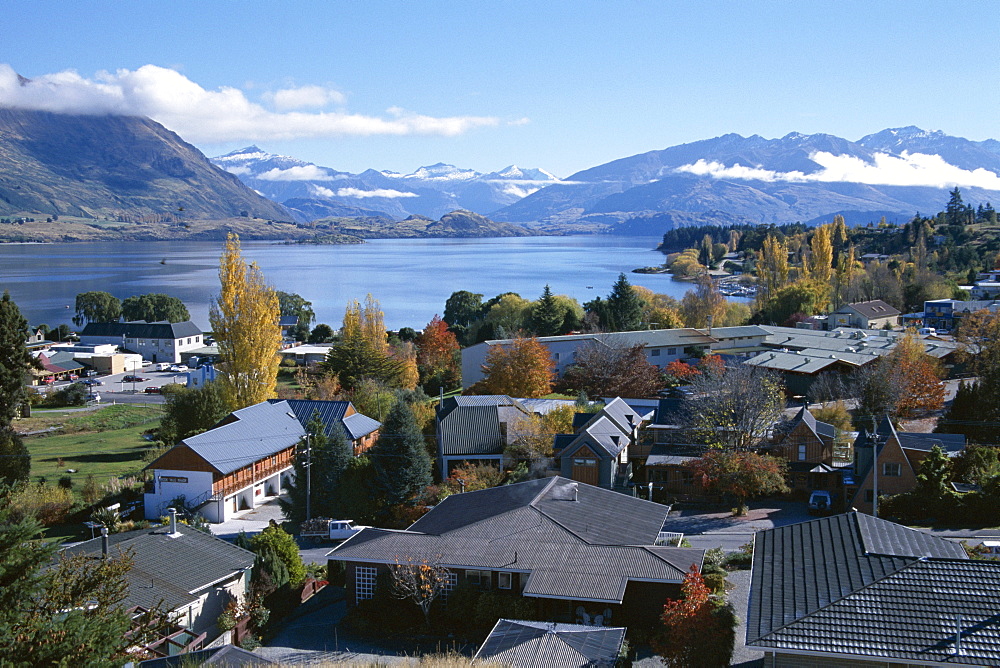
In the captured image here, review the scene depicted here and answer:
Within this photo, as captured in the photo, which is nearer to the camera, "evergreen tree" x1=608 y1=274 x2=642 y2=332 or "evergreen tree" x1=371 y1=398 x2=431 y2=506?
"evergreen tree" x1=371 y1=398 x2=431 y2=506

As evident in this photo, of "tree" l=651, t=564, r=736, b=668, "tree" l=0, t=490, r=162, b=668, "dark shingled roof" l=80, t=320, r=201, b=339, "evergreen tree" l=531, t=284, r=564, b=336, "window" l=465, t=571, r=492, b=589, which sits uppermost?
"tree" l=0, t=490, r=162, b=668

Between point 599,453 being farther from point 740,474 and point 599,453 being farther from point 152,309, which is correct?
point 152,309

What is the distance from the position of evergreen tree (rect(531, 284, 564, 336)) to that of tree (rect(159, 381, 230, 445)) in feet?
86.1

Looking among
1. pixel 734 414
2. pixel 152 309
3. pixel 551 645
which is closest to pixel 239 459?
pixel 734 414

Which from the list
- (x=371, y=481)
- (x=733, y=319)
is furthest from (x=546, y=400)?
(x=733, y=319)

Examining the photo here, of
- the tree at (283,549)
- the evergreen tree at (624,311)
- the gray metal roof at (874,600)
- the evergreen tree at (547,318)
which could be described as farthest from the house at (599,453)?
the evergreen tree at (624,311)

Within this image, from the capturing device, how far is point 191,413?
35281mm

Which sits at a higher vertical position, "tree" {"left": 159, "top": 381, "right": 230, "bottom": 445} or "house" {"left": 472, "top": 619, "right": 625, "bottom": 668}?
"house" {"left": 472, "top": 619, "right": 625, "bottom": 668}

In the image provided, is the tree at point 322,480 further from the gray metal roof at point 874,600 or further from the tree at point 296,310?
the tree at point 296,310

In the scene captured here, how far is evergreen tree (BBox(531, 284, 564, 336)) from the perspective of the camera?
56875 millimetres

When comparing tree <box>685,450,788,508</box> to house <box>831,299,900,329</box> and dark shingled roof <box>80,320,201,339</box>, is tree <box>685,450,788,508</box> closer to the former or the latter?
house <box>831,299,900,329</box>

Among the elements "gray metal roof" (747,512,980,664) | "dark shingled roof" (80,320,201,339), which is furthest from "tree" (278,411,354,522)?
"dark shingled roof" (80,320,201,339)

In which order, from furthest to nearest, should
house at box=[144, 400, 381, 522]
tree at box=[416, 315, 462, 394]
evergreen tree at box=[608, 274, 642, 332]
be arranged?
evergreen tree at box=[608, 274, 642, 332], tree at box=[416, 315, 462, 394], house at box=[144, 400, 381, 522]

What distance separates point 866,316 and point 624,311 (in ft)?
62.8
